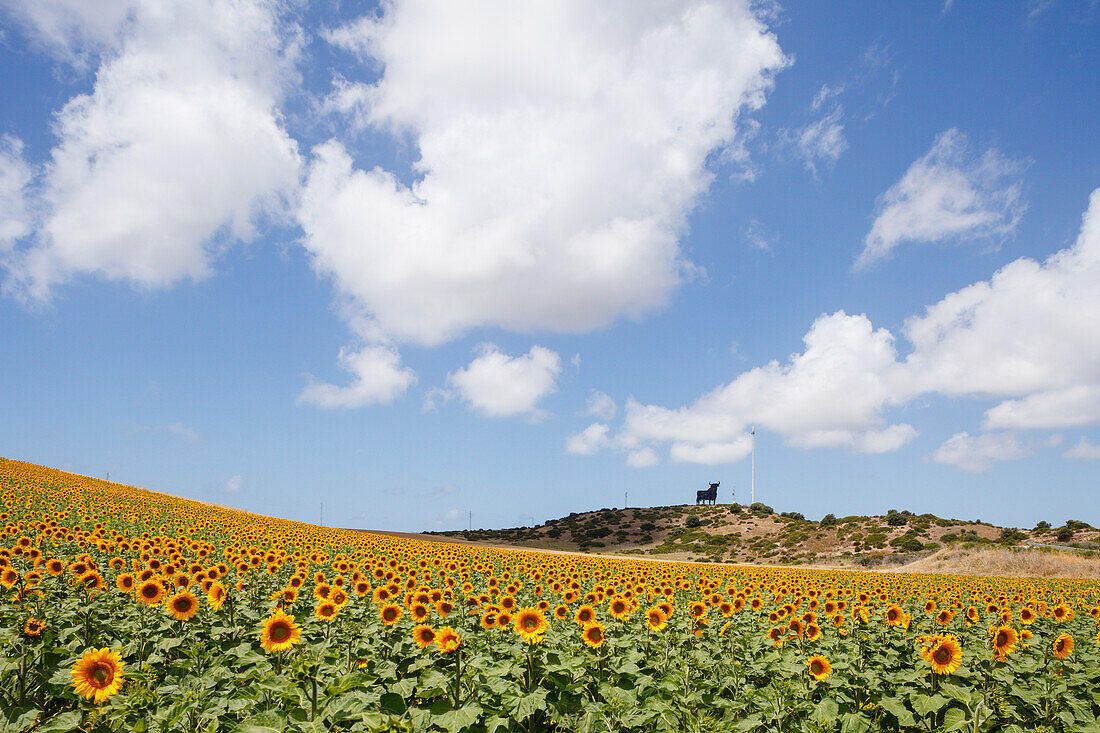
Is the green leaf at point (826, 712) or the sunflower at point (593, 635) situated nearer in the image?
the green leaf at point (826, 712)

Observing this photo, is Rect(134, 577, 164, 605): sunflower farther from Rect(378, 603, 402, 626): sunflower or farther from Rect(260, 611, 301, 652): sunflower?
Rect(378, 603, 402, 626): sunflower

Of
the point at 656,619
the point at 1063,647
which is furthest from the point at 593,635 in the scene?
the point at 1063,647

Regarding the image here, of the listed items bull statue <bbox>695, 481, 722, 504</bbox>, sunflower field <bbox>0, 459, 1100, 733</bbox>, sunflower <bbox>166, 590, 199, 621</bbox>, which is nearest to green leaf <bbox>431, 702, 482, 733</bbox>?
sunflower field <bbox>0, 459, 1100, 733</bbox>

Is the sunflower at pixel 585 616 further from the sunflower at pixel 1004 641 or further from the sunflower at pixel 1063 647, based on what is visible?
the sunflower at pixel 1063 647

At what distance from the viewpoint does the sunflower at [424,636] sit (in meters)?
6.41

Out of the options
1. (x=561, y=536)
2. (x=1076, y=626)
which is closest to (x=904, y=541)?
(x=561, y=536)

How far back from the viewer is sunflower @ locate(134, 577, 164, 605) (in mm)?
7488

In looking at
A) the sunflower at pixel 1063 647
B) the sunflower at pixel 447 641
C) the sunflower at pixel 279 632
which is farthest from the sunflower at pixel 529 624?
the sunflower at pixel 1063 647

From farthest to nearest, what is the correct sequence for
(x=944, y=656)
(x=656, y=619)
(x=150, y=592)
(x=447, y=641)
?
(x=656, y=619) → (x=150, y=592) → (x=944, y=656) → (x=447, y=641)

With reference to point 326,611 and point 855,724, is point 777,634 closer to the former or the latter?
point 855,724

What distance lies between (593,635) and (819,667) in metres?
2.76

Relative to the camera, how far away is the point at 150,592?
7617 millimetres

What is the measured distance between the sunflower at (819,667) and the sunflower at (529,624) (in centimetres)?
346

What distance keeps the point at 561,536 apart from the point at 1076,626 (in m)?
81.2
